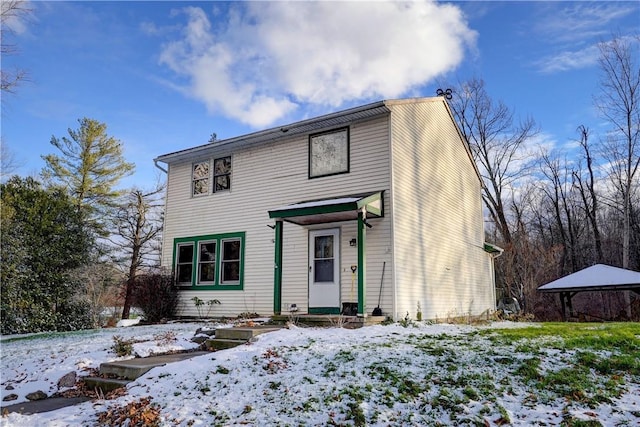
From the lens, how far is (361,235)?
991 centimetres

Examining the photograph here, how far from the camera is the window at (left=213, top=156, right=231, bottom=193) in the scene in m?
13.6

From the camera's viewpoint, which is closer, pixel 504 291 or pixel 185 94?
pixel 185 94

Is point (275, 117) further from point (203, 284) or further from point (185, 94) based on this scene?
point (203, 284)

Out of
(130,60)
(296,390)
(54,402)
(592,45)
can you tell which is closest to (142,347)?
(54,402)

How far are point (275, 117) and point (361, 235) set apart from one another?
7.94 m

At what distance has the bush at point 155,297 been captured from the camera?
1334cm

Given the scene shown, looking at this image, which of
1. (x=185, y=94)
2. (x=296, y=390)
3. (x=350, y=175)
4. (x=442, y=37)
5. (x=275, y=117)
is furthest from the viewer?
(x=275, y=117)

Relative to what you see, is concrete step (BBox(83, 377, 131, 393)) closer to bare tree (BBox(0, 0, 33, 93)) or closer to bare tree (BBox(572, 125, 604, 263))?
bare tree (BBox(0, 0, 33, 93))

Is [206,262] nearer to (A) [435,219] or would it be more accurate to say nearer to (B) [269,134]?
(B) [269,134]

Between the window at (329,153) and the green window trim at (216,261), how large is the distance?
2.94 m

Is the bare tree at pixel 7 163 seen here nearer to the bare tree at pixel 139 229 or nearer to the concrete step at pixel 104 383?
the bare tree at pixel 139 229

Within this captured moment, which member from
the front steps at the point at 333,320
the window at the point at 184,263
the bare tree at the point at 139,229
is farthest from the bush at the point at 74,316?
the bare tree at the point at 139,229

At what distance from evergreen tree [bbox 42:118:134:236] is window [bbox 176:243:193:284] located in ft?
44.2

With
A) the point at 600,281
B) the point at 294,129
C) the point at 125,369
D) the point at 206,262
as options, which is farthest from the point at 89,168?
the point at 600,281
